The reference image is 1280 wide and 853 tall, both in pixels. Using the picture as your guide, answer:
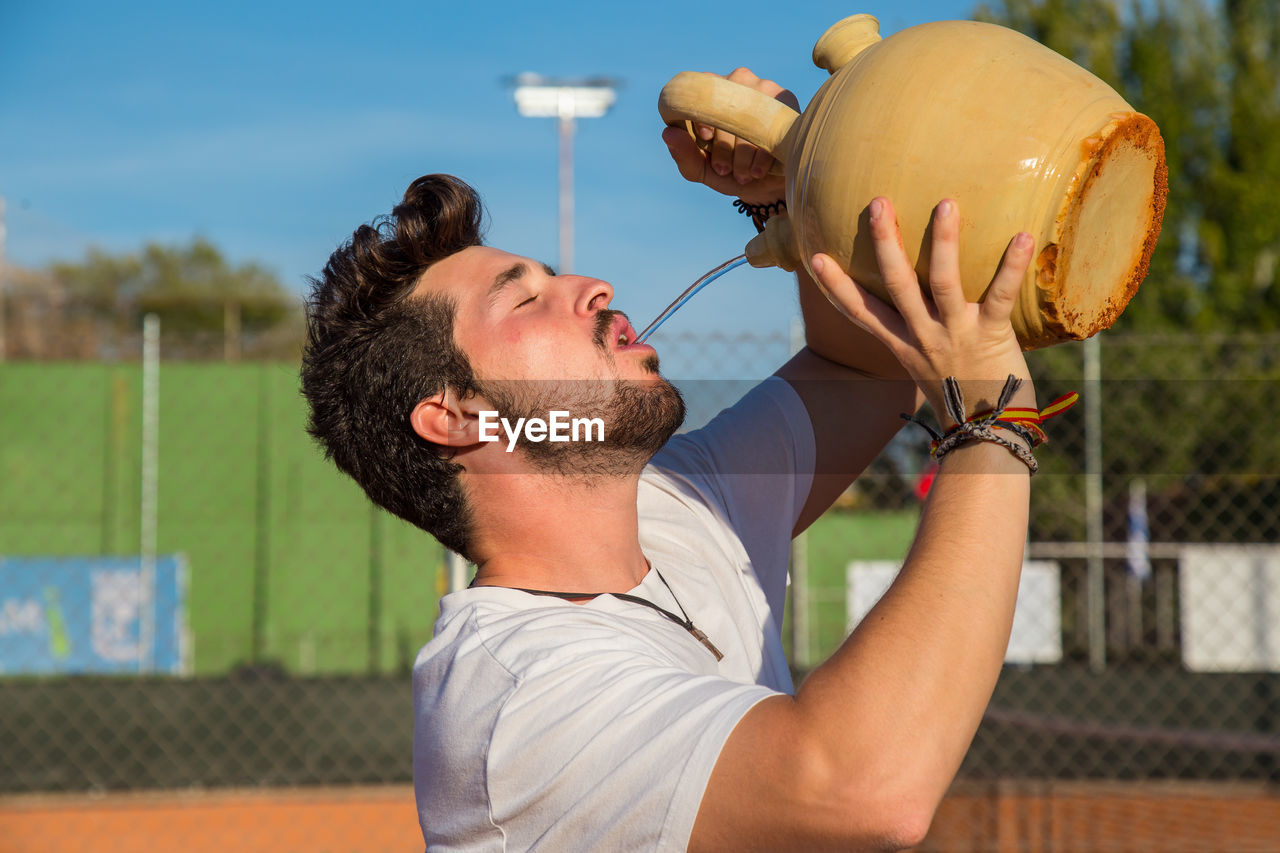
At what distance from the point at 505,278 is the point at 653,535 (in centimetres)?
43

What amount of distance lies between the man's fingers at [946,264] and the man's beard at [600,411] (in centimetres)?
46

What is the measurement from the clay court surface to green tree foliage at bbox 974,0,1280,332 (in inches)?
420

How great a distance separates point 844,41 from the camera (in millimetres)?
1373

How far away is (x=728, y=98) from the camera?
1.41m

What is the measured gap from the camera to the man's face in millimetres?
1438

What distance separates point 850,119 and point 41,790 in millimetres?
5410

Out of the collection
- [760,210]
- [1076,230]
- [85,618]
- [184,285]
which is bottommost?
[85,618]

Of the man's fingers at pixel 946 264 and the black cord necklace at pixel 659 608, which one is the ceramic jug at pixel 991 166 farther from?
the black cord necklace at pixel 659 608

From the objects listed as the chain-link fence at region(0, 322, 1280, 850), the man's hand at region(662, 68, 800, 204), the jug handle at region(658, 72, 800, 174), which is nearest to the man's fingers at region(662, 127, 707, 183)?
the man's hand at region(662, 68, 800, 204)

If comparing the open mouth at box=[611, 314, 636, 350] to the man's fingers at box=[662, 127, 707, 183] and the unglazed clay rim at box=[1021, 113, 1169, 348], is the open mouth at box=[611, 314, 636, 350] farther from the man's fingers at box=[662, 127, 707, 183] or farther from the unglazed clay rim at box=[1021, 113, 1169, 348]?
the unglazed clay rim at box=[1021, 113, 1169, 348]

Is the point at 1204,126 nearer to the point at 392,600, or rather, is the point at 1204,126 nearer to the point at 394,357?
the point at 392,600

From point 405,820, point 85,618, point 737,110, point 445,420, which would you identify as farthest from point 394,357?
point 85,618

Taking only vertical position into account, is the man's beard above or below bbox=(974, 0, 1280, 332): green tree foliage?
below

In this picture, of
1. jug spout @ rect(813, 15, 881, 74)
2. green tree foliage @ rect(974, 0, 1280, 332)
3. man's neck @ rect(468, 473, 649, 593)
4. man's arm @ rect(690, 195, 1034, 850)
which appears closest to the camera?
man's arm @ rect(690, 195, 1034, 850)
